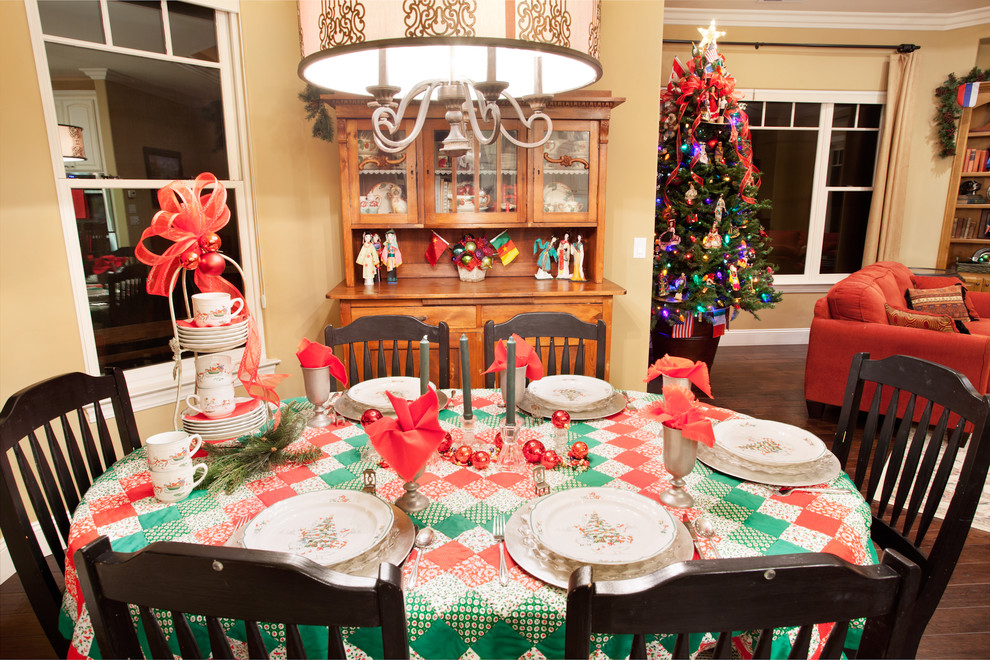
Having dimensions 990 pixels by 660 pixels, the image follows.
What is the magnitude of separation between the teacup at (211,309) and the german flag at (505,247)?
212 cm

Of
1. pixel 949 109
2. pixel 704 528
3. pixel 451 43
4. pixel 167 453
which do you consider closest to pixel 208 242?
pixel 167 453

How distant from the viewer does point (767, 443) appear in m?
1.41

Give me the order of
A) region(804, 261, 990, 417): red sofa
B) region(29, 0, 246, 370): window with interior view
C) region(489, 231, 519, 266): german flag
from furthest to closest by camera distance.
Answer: region(489, 231, 519, 266): german flag → region(804, 261, 990, 417): red sofa → region(29, 0, 246, 370): window with interior view

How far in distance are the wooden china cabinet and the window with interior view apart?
2.01 ft

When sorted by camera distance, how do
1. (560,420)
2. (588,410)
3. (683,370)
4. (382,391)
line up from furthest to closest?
1. (382,391)
2. (588,410)
3. (560,420)
4. (683,370)

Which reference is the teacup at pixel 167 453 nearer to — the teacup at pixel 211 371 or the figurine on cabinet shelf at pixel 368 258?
the teacup at pixel 211 371

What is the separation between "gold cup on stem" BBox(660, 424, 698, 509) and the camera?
1.13m

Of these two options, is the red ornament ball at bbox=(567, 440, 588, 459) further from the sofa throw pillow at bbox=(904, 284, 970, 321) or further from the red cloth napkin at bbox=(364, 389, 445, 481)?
the sofa throw pillow at bbox=(904, 284, 970, 321)

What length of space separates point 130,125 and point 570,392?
2.22 meters

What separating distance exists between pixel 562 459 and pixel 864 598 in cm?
77

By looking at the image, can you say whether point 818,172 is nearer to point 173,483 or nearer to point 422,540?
point 422,540

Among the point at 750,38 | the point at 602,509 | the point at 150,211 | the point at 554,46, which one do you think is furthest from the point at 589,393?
the point at 750,38

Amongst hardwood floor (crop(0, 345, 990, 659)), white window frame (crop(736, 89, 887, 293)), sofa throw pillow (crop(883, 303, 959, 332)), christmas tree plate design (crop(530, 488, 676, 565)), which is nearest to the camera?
christmas tree plate design (crop(530, 488, 676, 565))

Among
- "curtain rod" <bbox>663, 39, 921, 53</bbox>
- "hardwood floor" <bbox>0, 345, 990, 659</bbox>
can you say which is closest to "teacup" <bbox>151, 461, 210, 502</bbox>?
"hardwood floor" <bbox>0, 345, 990, 659</bbox>
